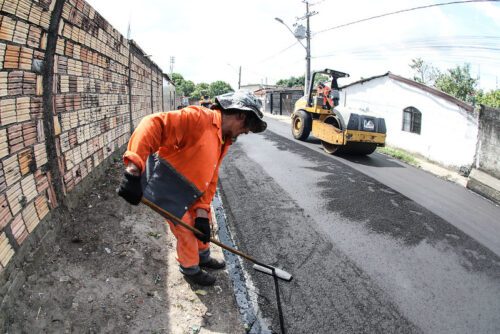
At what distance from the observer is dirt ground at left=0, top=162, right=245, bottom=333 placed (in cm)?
227

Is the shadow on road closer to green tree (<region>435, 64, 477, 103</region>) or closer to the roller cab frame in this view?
the roller cab frame

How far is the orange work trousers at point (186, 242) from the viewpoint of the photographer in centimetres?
277

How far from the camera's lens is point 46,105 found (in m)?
2.72

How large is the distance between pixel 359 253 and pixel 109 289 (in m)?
2.72

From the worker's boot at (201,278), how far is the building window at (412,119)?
11.6 m

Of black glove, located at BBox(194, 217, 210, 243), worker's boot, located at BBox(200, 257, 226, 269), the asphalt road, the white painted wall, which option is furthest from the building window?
black glove, located at BBox(194, 217, 210, 243)

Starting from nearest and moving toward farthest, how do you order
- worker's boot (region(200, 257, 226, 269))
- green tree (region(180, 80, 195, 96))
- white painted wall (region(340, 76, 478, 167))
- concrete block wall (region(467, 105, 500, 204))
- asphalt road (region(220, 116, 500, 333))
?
asphalt road (region(220, 116, 500, 333)) < worker's boot (region(200, 257, 226, 269)) < concrete block wall (region(467, 105, 500, 204)) < white painted wall (region(340, 76, 478, 167)) < green tree (region(180, 80, 195, 96))

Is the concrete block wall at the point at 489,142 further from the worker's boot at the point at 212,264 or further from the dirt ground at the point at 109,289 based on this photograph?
the dirt ground at the point at 109,289

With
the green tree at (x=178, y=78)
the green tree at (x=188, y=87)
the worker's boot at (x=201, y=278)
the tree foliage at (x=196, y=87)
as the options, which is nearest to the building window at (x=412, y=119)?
the worker's boot at (x=201, y=278)

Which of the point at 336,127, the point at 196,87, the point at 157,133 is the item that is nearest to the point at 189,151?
the point at 157,133

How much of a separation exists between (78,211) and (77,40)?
1.72 meters

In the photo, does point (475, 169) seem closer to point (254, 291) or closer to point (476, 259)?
point (476, 259)

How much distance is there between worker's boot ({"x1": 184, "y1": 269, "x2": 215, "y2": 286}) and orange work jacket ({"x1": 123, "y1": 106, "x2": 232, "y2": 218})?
0.66 m

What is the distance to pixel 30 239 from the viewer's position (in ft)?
7.88
